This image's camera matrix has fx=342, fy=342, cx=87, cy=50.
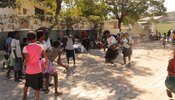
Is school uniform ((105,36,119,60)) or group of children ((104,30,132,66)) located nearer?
school uniform ((105,36,119,60))

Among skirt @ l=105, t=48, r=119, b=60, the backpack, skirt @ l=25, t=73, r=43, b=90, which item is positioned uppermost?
the backpack

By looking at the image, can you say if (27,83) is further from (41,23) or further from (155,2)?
(155,2)

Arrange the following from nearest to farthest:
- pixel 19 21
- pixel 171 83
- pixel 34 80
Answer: pixel 171 83
pixel 34 80
pixel 19 21

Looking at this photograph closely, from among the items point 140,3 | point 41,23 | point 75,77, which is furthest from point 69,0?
point 75,77

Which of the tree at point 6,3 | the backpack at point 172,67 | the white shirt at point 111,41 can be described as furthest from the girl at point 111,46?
the backpack at point 172,67

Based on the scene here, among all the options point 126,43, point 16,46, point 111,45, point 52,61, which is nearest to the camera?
point 52,61

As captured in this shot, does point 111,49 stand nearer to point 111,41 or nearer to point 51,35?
point 111,41

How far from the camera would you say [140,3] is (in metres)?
37.4

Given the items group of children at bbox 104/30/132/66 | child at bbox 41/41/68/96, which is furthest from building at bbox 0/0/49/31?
child at bbox 41/41/68/96

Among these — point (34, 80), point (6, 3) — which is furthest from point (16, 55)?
point (6, 3)

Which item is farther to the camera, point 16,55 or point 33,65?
point 16,55

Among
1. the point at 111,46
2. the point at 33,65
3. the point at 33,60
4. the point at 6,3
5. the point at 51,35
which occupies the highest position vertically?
the point at 6,3

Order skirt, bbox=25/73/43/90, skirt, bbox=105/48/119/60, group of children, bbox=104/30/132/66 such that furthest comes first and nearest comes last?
skirt, bbox=105/48/119/60 → group of children, bbox=104/30/132/66 → skirt, bbox=25/73/43/90

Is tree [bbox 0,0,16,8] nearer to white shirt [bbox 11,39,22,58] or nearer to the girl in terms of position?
the girl
